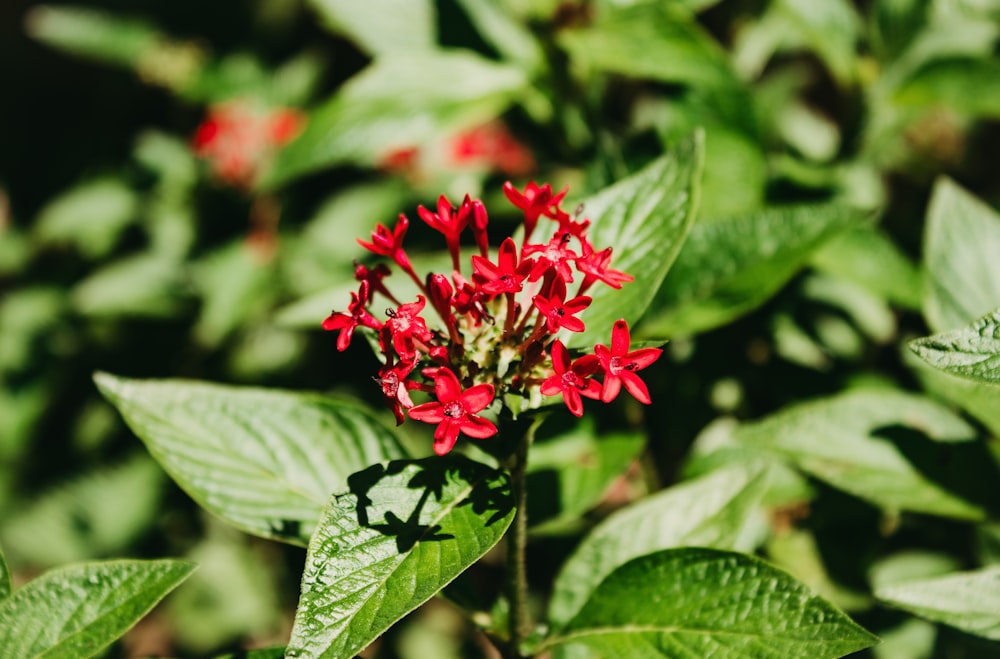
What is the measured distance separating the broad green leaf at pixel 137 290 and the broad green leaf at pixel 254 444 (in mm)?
1221

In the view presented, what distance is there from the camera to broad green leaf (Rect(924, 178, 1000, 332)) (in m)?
1.13

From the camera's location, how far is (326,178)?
2.45 meters

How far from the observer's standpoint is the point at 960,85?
131 centimetres

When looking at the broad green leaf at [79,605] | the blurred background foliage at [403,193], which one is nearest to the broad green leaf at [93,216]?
the blurred background foliage at [403,193]

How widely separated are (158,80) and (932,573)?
2.40 meters

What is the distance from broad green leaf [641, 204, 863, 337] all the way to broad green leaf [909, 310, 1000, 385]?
0.37 m

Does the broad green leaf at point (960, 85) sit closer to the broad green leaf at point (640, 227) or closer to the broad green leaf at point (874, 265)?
the broad green leaf at point (874, 265)

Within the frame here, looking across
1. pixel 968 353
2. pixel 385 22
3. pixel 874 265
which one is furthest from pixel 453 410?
pixel 385 22

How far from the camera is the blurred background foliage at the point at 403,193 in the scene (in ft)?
4.41

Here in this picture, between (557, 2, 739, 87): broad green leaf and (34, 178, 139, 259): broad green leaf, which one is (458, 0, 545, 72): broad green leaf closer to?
(557, 2, 739, 87): broad green leaf

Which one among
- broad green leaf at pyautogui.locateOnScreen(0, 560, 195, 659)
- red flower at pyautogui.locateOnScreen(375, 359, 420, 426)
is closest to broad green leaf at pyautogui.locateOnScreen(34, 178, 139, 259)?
broad green leaf at pyautogui.locateOnScreen(0, 560, 195, 659)

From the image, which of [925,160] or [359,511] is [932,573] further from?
[925,160]

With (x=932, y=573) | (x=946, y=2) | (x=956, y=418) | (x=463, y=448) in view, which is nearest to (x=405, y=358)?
(x=463, y=448)

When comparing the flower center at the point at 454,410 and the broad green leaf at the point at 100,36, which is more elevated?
the broad green leaf at the point at 100,36
